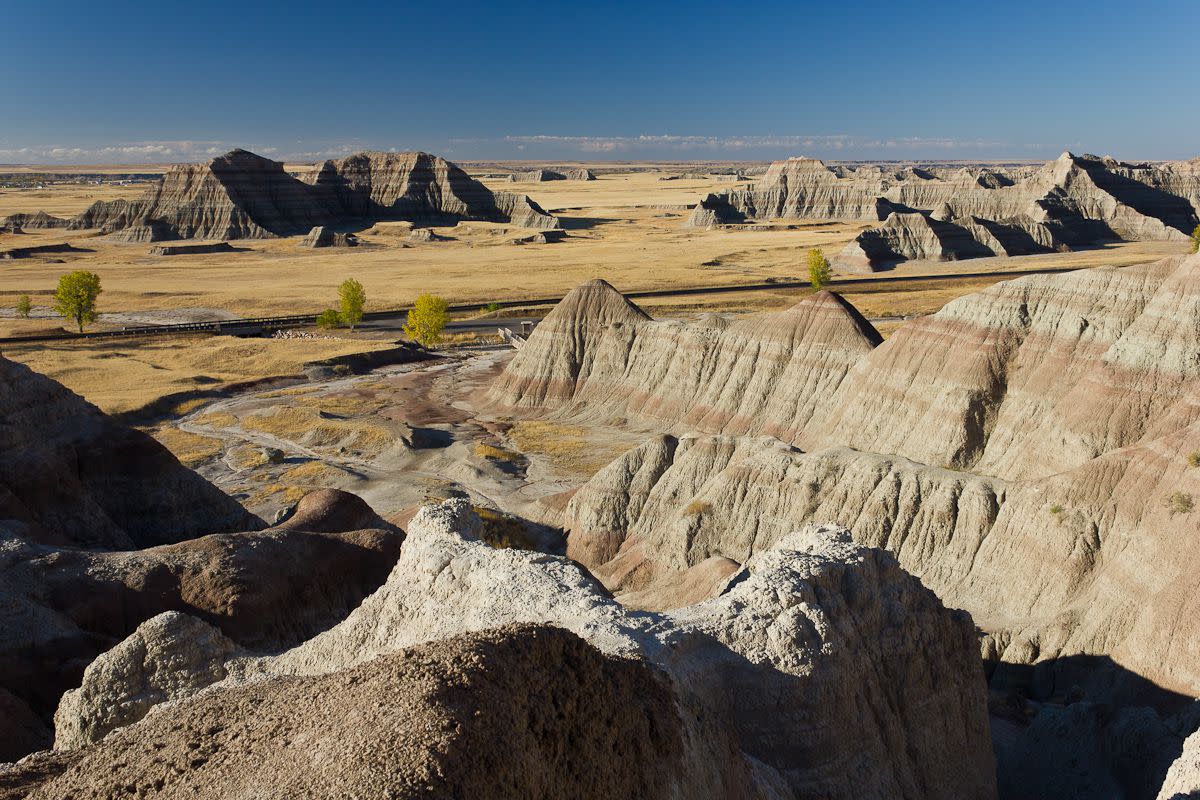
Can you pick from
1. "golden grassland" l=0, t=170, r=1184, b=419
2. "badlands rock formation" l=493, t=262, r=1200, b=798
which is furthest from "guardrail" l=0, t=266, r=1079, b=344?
"badlands rock formation" l=493, t=262, r=1200, b=798

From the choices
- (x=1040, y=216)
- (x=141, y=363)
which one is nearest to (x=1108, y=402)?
(x=141, y=363)

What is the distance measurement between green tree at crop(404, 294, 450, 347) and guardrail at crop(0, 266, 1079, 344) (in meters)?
16.7

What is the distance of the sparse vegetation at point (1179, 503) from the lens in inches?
1036

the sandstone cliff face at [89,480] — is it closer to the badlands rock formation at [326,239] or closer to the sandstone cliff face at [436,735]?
the sandstone cliff face at [436,735]

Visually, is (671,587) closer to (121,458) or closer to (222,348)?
(121,458)

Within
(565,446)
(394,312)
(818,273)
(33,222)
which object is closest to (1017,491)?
(565,446)

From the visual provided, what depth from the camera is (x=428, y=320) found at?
287 ft

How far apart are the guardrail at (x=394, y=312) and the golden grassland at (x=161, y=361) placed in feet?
14.1

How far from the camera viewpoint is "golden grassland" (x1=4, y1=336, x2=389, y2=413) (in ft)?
230

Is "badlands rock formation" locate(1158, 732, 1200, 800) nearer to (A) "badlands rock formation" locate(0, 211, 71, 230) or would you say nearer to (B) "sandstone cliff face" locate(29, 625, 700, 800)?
(B) "sandstone cliff face" locate(29, 625, 700, 800)

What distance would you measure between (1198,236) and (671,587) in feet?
417

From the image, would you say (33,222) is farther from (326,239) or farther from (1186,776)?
(1186,776)

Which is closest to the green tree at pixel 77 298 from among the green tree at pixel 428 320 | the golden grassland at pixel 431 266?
the golden grassland at pixel 431 266

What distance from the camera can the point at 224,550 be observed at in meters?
29.4
